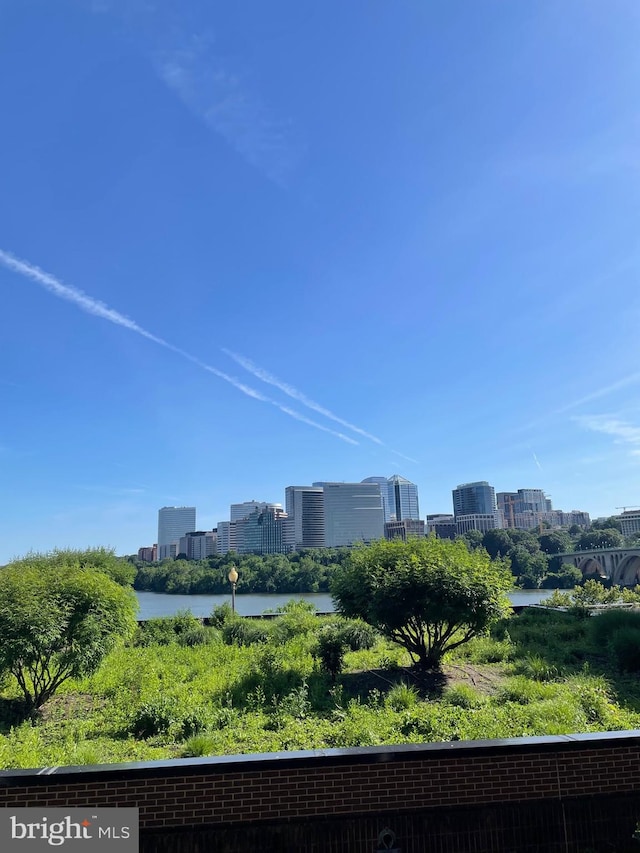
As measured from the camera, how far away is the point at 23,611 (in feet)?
31.0

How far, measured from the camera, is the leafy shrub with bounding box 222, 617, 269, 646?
16.2 m

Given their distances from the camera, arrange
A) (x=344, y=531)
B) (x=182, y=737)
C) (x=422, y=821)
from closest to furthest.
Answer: (x=422, y=821) → (x=182, y=737) → (x=344, y=531)

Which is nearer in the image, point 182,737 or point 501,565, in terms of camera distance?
point 182,737

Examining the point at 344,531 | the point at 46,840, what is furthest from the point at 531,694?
the point at 344,531

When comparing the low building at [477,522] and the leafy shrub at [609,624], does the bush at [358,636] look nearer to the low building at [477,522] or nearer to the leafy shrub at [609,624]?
the leafy shrub at [609,624]

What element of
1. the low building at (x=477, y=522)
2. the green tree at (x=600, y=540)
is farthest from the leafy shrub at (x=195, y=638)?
the low building at (x=477, y=522)

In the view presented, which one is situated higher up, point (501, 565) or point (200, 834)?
point (501, 565)

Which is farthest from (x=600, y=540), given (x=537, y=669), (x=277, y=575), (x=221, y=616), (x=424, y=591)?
(x=424, y=591)

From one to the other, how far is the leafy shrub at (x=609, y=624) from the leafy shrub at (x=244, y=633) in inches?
353

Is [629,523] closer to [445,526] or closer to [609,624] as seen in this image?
[445,526]

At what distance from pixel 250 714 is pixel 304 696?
1031 mm

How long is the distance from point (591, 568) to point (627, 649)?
72196 mm

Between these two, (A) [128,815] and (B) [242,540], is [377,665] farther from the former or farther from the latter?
(B) [242,540]
